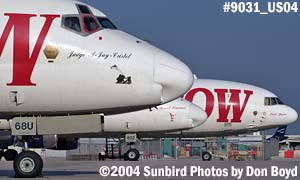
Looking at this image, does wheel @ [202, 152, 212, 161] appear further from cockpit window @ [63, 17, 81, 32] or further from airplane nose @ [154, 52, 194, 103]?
cockpit window @ [63, 17, 81, 32]

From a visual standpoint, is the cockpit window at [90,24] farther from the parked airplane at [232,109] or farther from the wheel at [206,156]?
the wheel at [206,156]

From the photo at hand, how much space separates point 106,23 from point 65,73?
1961 millimetres

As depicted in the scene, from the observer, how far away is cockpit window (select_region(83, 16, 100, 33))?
1934 centimetres

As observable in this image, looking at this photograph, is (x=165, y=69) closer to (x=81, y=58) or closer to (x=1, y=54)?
(x=81, y=58)

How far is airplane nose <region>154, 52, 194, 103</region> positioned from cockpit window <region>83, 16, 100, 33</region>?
1720 millimetres

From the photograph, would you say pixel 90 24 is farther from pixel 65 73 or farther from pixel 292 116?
pixel 292 116

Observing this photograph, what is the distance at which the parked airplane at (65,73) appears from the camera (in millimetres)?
18547

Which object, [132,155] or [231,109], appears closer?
[132,155]

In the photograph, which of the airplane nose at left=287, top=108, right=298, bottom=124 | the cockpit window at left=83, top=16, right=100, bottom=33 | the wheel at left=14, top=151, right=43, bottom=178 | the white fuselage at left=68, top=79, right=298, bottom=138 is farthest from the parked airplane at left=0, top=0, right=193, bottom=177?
the airplane nose at left=287, top=108, right=298, bottom=124

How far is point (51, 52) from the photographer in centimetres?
1872

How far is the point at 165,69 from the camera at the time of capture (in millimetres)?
18797

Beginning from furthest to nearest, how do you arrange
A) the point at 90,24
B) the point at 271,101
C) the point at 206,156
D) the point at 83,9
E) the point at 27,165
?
the point at 271,101, the point at 206,156, the point at 83,9, the point at 90,24, the point at 27,165

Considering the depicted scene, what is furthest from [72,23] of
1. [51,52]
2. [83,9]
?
[51,52]

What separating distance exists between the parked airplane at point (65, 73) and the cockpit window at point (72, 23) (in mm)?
76
